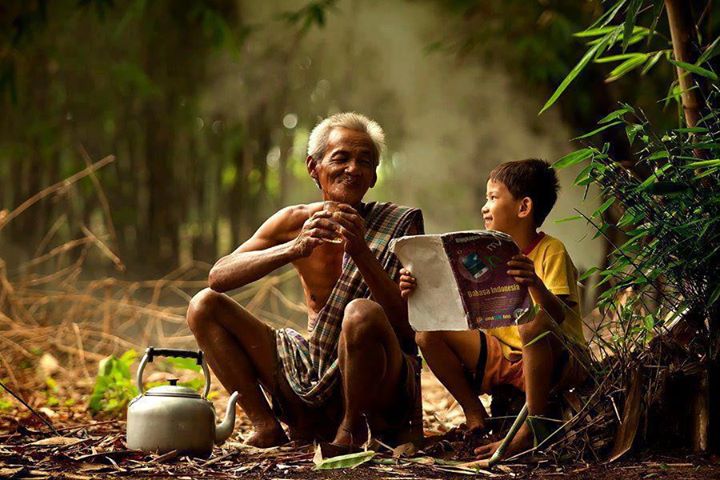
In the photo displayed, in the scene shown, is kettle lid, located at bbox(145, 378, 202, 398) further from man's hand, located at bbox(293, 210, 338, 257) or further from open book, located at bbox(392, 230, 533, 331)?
open book, located at bbox(392, 230, 533, 331)

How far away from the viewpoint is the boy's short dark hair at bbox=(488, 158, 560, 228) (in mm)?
3201

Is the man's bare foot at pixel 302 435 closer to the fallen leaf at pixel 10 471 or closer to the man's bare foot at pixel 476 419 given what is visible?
the man's bare foot at pixel 476 419

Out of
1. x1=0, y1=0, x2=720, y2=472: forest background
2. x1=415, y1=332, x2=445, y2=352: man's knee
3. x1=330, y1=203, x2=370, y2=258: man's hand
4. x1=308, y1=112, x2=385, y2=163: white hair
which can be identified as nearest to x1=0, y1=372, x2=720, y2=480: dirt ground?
x1=415, y1=332, x2=445, y2=352: man's knee

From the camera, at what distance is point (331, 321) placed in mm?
3348

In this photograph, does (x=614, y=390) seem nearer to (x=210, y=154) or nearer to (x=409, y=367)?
(x=409, y=367)

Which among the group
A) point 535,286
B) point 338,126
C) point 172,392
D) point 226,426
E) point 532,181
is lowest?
point 226,426

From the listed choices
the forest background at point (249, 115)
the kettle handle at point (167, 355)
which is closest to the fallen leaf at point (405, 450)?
the kettle handle at point (167, 355)

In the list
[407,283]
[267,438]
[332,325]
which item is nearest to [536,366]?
[407,283]

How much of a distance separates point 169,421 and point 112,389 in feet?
4.78

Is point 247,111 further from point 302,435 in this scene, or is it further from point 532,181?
point 532,181

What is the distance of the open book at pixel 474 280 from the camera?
108 inches

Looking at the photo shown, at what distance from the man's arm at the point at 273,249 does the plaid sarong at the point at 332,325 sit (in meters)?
0.25

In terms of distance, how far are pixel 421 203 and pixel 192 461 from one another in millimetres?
4039

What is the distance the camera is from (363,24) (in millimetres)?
6793
